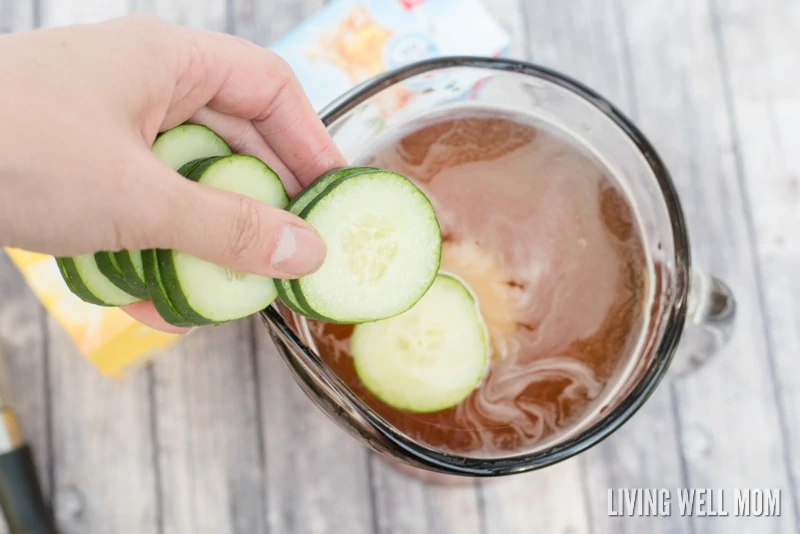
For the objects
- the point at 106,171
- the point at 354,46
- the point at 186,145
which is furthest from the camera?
the point at 354,46

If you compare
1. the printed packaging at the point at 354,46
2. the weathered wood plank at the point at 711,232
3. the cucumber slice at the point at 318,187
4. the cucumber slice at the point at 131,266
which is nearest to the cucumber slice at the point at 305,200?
the cucumber slice at the point at 318,187

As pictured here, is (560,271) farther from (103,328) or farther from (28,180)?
(103,328)

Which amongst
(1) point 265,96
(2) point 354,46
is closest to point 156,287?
(1) point 265,96

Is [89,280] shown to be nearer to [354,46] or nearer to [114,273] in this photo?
[114,273]

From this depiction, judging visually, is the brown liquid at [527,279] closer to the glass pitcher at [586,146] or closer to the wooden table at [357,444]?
the glass pitcher at [586,146]

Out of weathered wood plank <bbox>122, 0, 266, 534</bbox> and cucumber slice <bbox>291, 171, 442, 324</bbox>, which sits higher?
cucumber slice <bbox>291, 171, 442, 324</bbox>

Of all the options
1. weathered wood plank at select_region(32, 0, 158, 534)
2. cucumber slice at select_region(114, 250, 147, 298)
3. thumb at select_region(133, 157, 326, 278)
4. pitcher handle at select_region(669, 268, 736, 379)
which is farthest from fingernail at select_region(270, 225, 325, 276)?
weathered wood plank at select_region(32, 0, 158, 534)

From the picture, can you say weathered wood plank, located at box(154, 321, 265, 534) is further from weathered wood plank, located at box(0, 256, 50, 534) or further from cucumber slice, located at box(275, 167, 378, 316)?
cucumber slice, located at box(275, 167, 378, 316)
